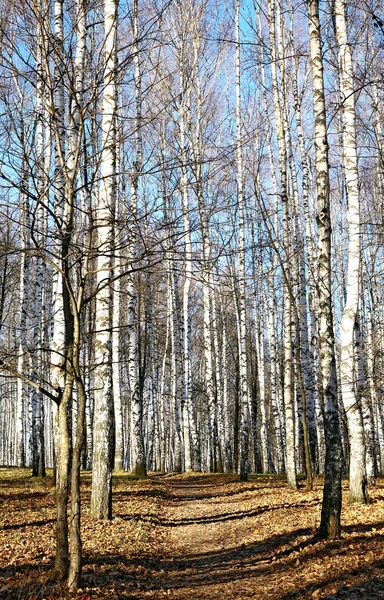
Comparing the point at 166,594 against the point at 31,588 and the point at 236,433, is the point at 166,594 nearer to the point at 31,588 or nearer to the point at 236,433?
the point at 31,588

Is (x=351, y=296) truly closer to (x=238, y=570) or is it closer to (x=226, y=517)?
(x=226, y=517)

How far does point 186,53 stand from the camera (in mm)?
20469

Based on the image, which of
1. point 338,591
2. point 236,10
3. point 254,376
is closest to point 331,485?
point 338,591

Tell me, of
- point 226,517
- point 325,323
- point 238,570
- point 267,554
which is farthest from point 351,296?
point 238,570

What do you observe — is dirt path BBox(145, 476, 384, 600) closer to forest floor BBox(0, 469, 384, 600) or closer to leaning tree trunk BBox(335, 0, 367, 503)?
forest floor BBox(0, 469, 384, 600)

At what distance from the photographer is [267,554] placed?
292 inches

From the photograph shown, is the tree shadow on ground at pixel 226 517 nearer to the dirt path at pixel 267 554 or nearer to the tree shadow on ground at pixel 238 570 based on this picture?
the dirt path at pixel 267 554

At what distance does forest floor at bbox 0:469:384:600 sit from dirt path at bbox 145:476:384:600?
1 cm

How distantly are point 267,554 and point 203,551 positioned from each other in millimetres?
1067

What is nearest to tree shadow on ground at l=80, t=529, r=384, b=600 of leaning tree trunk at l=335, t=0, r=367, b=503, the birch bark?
the birch bark

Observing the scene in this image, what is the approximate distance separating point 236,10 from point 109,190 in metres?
13.1

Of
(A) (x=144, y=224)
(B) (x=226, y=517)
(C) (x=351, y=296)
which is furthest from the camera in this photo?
(B) (x=226, y=517)

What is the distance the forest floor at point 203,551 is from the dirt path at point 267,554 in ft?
0.04

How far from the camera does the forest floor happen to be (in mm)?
5652
